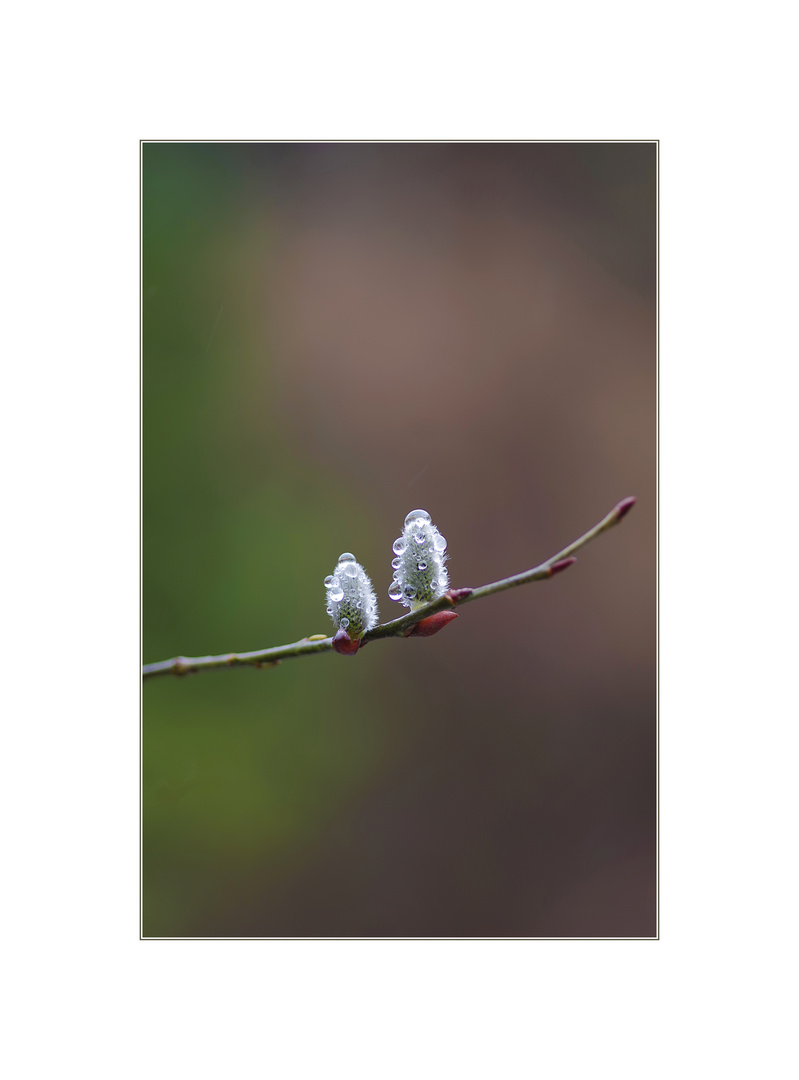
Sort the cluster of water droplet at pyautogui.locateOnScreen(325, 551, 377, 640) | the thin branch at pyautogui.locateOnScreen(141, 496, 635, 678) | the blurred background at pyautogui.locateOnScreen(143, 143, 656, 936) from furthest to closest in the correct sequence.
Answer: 1. the blurred background at pyautogui.locateOnScreen(143, 143, 656, 936)
2. the cluster of water droplet at pyautogui.locateOnScreen(325, 551, 377, 640)
3. the thin branch at pyautogui.locateOnScreen(141, 496, 635, 678)

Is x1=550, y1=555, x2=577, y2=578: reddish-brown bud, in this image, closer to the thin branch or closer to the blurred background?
the thin branch

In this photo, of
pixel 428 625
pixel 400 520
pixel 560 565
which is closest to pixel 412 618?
pixel 428 625

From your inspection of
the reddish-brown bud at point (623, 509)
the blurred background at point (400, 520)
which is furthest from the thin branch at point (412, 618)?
the blurred background at point (400, 520)

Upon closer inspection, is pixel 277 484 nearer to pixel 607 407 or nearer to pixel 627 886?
pixel 607 407

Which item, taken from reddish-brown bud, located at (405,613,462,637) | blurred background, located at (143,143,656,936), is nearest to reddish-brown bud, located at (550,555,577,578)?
reddish-brown bud, located at (405,613,462,637)

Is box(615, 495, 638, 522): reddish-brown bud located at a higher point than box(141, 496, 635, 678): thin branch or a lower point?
higher

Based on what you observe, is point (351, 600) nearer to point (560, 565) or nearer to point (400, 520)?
point (560, 565)

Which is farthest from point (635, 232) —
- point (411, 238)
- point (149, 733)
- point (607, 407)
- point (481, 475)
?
point (149, 733)
